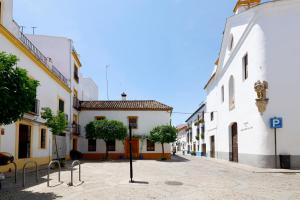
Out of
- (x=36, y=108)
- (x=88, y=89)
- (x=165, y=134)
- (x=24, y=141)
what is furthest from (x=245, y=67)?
(x=88, y=89)

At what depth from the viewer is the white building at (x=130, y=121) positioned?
2973cm

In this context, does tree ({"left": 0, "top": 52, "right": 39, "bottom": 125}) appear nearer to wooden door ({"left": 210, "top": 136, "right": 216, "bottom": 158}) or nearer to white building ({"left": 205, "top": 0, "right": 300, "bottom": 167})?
white building ({"left": 205, "top": 0, "right": 300, "bottom": 167})

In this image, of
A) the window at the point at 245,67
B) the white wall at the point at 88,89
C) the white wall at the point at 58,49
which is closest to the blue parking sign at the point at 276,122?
the window at the point at 245,67

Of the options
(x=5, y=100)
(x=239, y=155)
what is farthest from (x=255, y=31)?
(x=5, y=100)

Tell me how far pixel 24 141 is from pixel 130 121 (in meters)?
14.6

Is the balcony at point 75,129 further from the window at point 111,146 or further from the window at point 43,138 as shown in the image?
the window at point 43,138

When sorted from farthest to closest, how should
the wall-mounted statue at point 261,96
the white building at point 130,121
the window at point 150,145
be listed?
the window at point 150,145 → the white building at point 130,121 → the wall-mounted statue at point 261,96

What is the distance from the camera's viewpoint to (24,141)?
55.0 ft

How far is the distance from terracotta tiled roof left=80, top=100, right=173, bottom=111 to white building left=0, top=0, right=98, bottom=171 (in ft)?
7.09

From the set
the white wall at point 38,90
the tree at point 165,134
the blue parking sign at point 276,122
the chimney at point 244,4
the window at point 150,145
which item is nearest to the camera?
the white wall at point 38,90

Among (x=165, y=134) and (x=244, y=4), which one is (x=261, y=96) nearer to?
(x=165, y=134)

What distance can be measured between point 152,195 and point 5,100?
4987 millimetres

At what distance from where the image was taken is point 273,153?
55.2 ft

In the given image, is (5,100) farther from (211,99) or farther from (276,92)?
(211,99)
